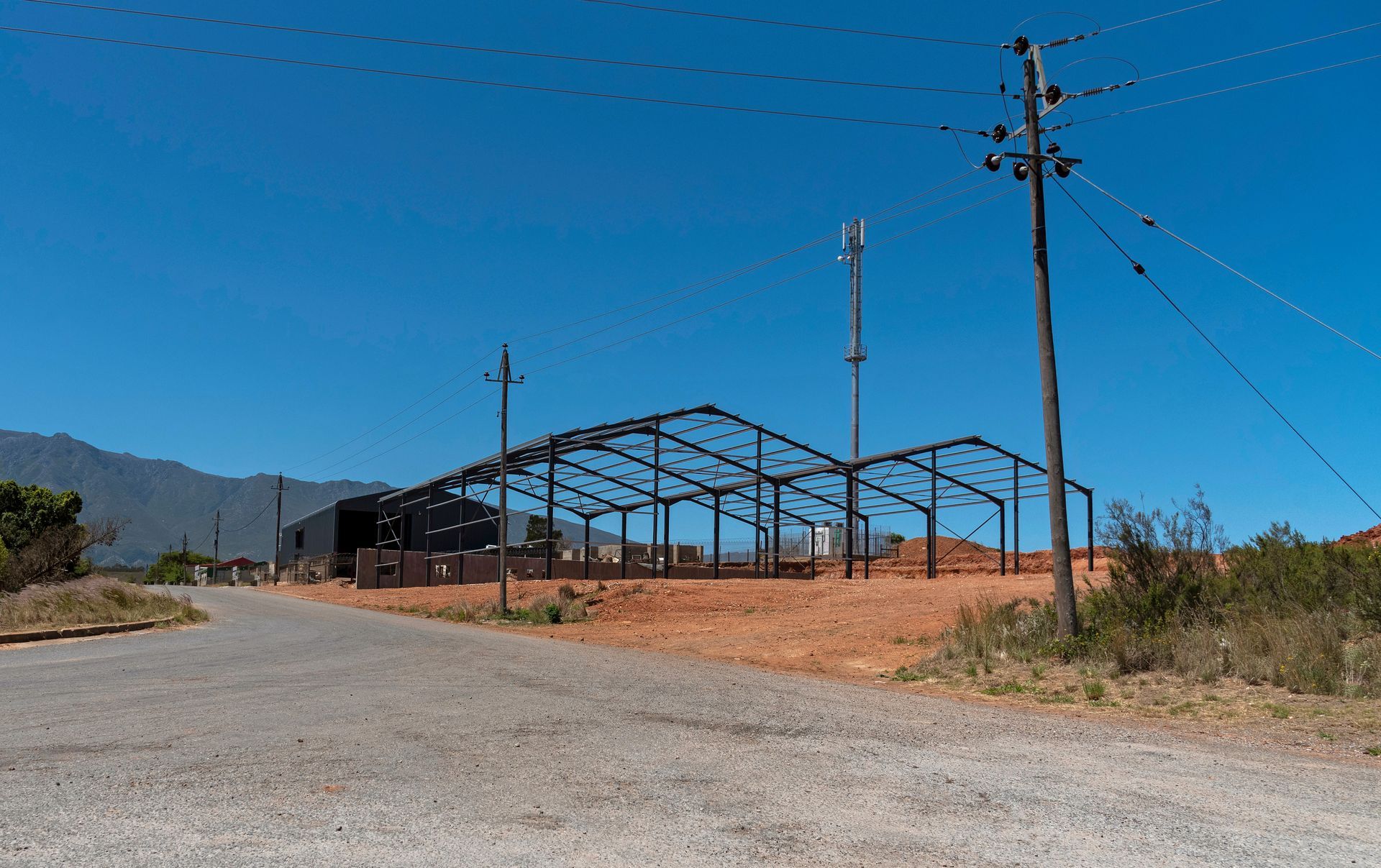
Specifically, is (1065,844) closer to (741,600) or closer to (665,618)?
(665,618)

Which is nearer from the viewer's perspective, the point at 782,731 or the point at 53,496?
the point at 782,731

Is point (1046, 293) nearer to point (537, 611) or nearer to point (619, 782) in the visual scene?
point (619, 782)

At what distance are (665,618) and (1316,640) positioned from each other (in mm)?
19110

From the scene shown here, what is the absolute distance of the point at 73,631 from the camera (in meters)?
21.0

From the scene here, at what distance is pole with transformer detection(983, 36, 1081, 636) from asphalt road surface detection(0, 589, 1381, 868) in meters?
4.63

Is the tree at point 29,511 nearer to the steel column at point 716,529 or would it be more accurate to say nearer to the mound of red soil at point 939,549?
the steel column at point 716,529

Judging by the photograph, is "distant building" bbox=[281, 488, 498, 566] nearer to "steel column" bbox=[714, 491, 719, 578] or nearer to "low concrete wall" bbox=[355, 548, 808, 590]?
"low concrete wall" bbox=[355, 548, 808, 590]

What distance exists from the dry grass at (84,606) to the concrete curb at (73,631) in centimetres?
57

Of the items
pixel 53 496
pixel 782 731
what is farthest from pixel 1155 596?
pixel 53 496

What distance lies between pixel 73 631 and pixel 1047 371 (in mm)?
20247

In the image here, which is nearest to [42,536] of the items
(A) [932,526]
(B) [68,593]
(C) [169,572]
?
(B) [68,593]

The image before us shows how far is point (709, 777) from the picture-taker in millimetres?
7176

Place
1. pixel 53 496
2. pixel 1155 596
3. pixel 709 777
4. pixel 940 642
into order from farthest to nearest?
pixel 53 496 < pixel 940 642 < pixel 1155 596 < pixel 709 777

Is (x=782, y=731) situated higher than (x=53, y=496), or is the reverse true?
(x=53, y=496)
